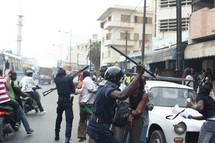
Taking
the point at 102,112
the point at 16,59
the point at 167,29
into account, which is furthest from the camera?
the point at 167,29

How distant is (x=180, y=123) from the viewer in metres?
5.68

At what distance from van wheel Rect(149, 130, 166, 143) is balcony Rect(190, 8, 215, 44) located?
39.1 ft

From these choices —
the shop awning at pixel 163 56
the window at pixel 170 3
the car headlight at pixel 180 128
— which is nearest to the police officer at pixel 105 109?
the car headlight at pixel 180 128

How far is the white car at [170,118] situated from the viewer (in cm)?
571

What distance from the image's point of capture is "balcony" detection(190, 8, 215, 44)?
56.9 feet

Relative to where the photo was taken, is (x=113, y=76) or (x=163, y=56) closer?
(x=113, y=76)

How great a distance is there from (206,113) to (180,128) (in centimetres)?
65

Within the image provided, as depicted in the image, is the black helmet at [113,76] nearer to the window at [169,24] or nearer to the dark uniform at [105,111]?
the dark uniform at [105,111]

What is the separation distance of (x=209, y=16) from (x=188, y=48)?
2258mm

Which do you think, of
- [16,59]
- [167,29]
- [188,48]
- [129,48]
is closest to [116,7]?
[129,48]

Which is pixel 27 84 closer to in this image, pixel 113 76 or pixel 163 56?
pixel 113 76

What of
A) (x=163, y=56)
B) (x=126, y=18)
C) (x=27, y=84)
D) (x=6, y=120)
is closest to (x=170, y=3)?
(x=126, y=18)

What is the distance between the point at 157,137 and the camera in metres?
6.14

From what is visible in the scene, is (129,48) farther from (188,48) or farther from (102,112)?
(102,112)
